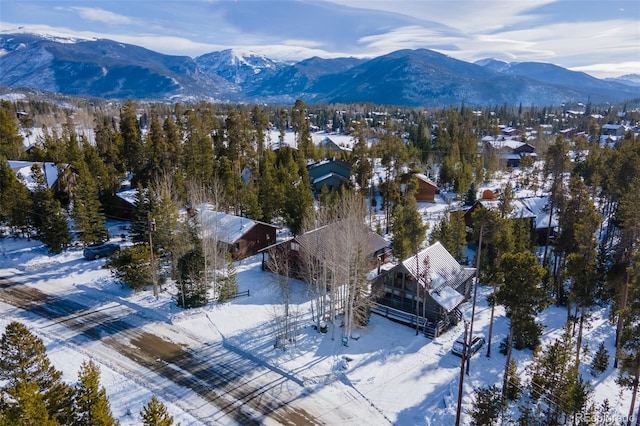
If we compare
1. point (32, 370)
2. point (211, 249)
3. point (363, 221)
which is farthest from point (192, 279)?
point (32, 370)

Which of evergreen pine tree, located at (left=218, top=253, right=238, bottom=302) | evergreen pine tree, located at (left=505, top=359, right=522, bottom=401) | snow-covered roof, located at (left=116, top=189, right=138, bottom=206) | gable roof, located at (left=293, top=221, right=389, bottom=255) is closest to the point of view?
evergreen pine tree, located at (left=505, top=359, right=522, bottom=401)

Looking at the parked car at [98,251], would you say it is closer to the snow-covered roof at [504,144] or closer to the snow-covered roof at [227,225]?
the snow-covered roof at [227,225]

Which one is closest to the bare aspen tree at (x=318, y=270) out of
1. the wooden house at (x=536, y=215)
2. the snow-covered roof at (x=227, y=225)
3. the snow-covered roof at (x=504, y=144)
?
the snow-covered roof at (x=227, y=225)

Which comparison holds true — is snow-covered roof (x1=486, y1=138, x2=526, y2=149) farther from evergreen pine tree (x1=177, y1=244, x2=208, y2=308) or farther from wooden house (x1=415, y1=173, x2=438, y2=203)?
evergreen pine tree (x1=177, y1=244, x2=208, y2=308)

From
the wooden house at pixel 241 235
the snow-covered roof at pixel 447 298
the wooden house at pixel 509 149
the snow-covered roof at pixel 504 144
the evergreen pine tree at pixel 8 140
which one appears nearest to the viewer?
the snow-covered roof at pixel 447 298

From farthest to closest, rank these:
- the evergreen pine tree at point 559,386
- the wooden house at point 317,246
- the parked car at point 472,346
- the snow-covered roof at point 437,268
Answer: the snow-covered roof at point 437,268
the wooden house at point 317,246
the parked car at point 472,346
the evergreen pine tree at point 559,386

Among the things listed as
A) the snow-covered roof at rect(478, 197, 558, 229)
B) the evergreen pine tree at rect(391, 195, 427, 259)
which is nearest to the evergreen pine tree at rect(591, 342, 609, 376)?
the evergreen pine tree at rect(391, 195, 427, 259)
